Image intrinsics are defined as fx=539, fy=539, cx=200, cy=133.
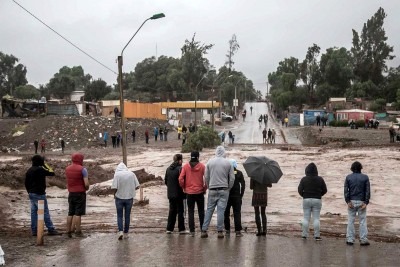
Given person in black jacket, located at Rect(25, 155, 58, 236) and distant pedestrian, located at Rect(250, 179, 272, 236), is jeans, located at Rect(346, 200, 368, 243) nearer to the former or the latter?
distant pedestrian, located at Rect(250, 179, 272, 236)

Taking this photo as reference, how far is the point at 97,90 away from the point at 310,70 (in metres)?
46.3

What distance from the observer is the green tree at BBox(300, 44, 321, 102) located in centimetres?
9712

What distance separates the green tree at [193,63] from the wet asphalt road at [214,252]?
326 feet

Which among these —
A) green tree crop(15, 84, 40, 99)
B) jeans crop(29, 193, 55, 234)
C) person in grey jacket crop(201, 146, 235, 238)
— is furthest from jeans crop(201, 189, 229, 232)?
green tree crop(15, 84, 40, 99)

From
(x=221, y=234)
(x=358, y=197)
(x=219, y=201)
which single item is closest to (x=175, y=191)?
(x=219, y=201)

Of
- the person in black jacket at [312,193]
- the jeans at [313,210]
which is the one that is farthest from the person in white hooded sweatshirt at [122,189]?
the jeans at [313,210]

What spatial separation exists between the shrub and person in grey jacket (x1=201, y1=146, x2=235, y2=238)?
1251 inches

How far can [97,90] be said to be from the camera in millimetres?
116312

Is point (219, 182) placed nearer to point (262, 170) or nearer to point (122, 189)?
point (262, 170)

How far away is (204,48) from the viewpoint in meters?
112

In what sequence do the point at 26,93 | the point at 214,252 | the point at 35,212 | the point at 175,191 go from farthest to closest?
1. the point at 26,93
2. the point at 175,191
3. the point at 35,212
4. the point at 214,252

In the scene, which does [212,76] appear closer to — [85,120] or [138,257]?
[85,120]

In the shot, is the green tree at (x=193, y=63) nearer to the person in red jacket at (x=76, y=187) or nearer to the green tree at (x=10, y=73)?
the green tree at (x=10, y=73)

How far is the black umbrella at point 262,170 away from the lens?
1080 cm
